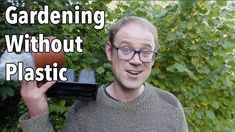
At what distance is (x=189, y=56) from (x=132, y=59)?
1.22 m

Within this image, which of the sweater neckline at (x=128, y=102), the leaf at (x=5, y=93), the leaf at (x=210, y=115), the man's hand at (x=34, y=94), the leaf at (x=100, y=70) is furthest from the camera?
the leaf at (x=210, y=115)

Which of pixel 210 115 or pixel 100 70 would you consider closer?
pixel 100 70

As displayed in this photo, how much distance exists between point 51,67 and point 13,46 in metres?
0.66

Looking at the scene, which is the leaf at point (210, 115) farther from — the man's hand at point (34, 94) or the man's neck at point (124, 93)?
the man's hand at point (34, 94)

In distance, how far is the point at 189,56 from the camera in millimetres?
2809

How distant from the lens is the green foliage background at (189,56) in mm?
2709

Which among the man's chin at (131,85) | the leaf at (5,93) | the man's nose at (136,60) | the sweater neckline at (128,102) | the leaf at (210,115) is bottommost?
the leaf at (210,115)

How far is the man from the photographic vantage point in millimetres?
1633

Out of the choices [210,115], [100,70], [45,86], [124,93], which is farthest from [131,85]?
[210,115]

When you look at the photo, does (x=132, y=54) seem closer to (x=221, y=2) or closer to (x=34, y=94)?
(x=34, y=94)

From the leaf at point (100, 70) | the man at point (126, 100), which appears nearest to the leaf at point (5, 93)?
the leaf at point (100, 70)

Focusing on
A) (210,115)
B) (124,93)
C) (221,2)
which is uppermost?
(221,2)

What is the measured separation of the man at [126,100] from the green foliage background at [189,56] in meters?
0.86

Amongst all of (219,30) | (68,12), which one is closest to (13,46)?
(68,12)
